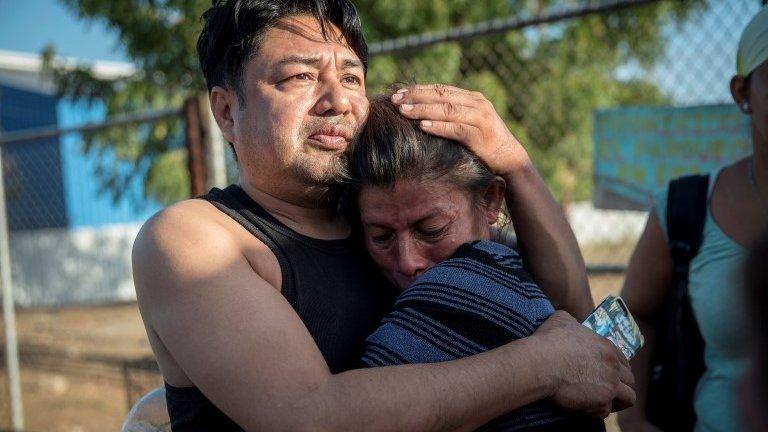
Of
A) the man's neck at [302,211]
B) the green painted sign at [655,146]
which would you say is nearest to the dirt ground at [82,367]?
the green painted sign at [655,146]

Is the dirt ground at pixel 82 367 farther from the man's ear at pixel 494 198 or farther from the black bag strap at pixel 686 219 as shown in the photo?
the man's ear at pixel 494 198

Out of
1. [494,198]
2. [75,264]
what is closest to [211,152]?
[494,198]

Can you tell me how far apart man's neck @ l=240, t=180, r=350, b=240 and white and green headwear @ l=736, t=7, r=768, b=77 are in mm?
1225

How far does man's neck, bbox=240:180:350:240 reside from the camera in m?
1.77

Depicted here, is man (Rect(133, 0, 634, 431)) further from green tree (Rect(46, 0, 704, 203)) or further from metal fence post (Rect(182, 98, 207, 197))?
green tree (Rect(46, 0, 704, 203))

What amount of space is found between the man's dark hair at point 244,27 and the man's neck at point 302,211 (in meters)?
0.25

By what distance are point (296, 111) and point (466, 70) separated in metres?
4.87

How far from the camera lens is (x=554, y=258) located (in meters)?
1.88

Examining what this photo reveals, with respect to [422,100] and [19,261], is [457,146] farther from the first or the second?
[19,261]

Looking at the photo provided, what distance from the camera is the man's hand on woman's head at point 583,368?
1389 mm

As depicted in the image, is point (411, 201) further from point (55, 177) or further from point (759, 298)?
point (55, 177)

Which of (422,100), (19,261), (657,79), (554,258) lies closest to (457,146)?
(422,100)

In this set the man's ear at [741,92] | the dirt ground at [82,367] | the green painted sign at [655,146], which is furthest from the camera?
the dirt ground at [82,367]

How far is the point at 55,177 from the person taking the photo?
13602mm
